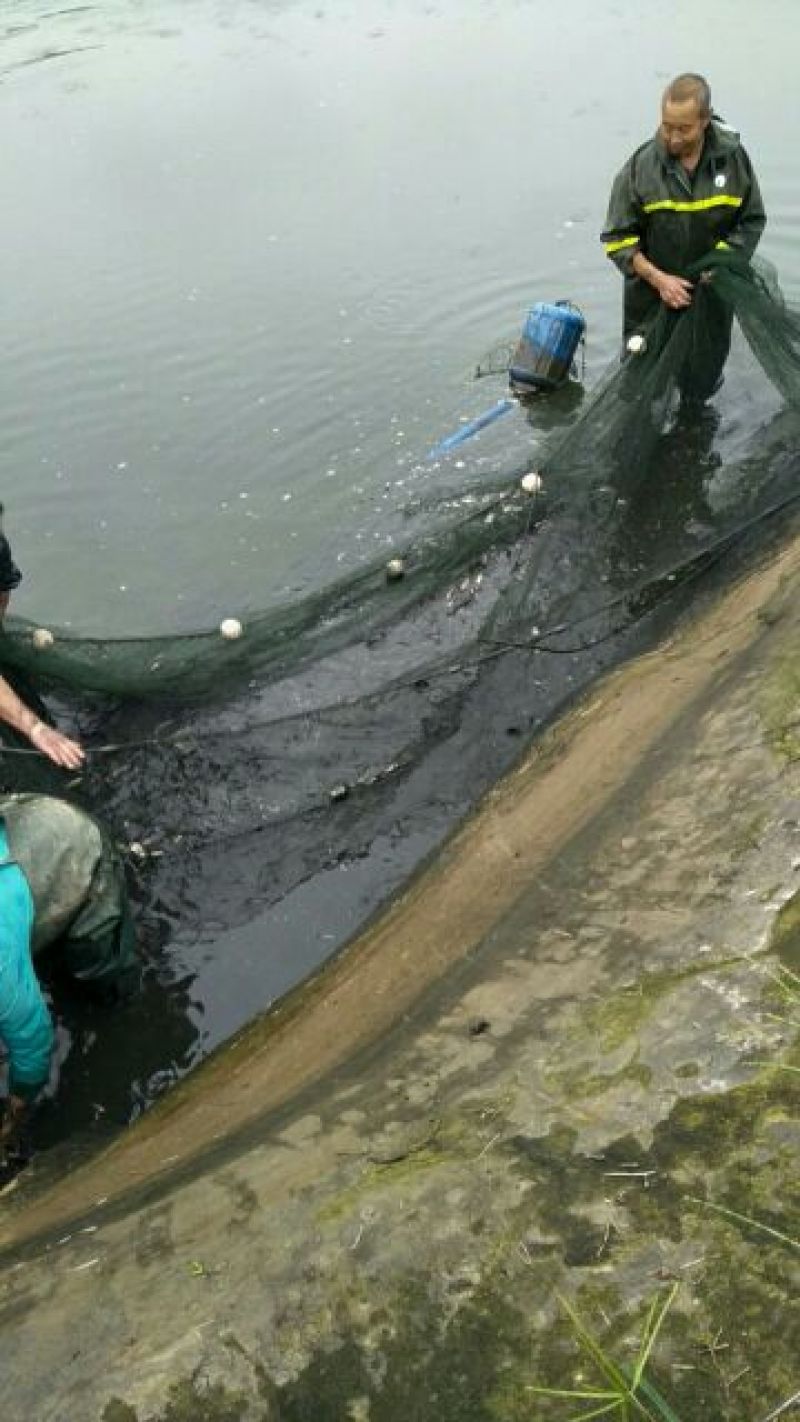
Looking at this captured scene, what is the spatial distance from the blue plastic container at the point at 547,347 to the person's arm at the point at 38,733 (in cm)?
456

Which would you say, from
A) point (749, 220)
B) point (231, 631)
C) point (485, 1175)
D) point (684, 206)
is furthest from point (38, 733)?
point (749, 220)

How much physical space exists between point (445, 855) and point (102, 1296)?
2036mm

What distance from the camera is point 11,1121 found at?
11.5 ft

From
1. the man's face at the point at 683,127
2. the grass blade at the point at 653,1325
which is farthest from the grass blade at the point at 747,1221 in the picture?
the man's face at the point at 683,127

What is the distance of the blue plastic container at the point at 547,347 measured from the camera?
712 cm

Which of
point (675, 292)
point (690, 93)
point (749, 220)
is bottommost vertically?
point (675, 292)

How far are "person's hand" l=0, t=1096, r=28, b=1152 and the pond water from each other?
0.59 ft

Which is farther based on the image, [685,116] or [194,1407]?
[685,116]

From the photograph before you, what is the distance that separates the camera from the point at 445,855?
424cm

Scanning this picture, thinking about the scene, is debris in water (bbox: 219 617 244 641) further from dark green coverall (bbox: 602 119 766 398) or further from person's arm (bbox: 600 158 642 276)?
person's arm (bbox: 600 158 642 276)

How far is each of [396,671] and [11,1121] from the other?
2.16 m

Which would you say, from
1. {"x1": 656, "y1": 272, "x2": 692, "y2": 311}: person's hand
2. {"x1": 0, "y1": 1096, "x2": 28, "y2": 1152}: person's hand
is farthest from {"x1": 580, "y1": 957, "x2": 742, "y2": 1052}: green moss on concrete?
{"x1": 656, "y1": 272, "x2": 692, "y2": 311}: person's hand

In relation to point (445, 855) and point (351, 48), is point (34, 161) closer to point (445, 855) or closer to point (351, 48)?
point (351, 48)

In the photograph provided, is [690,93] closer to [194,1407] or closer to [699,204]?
[699,204]
